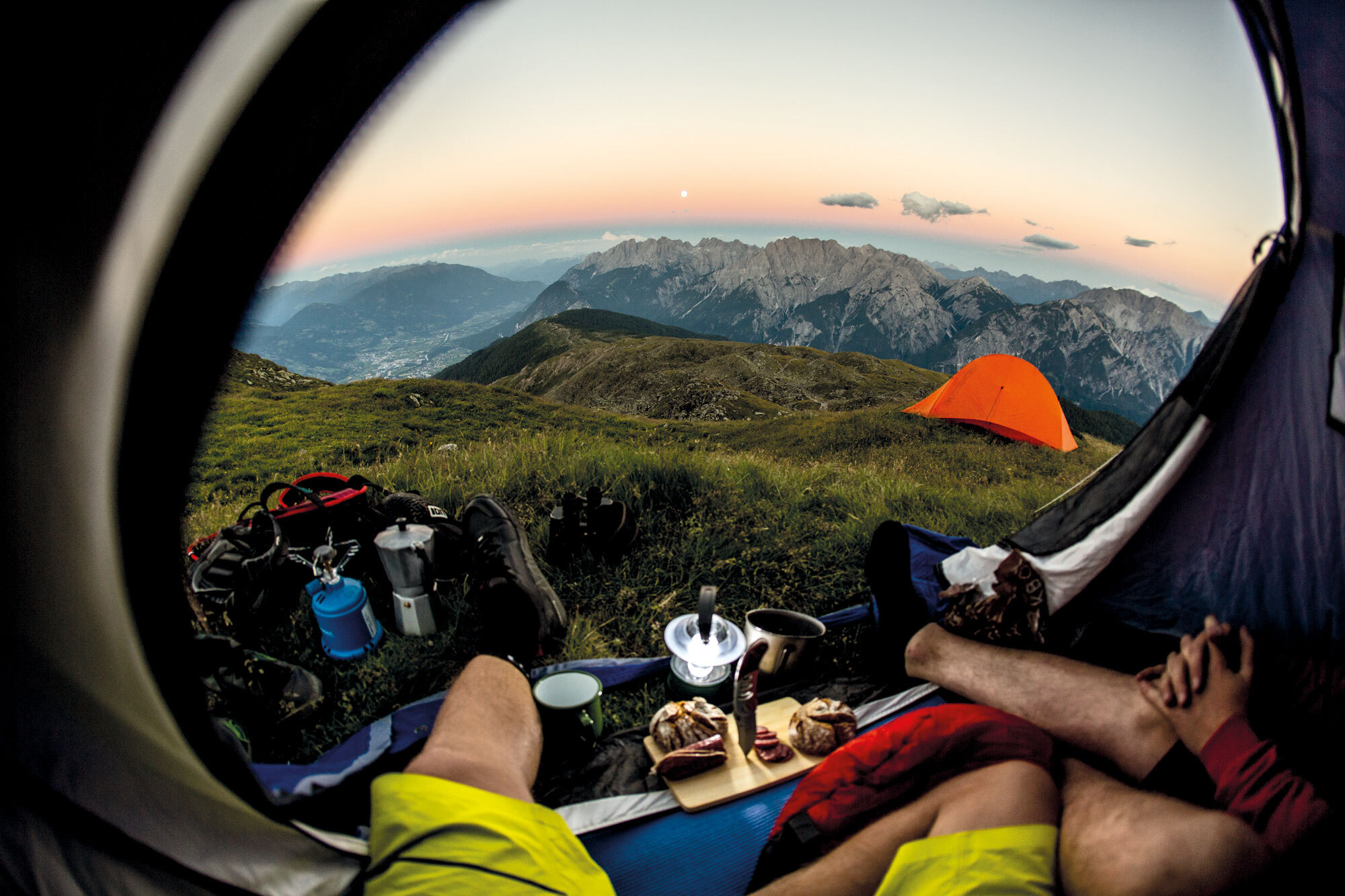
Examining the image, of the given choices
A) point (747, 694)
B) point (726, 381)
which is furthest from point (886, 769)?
point (726, 381)

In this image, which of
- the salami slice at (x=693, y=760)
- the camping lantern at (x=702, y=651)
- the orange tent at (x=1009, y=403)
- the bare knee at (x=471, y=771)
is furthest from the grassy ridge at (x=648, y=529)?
the orange tent at (x=1009, y=403)

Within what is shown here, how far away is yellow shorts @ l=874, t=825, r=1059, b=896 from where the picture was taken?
1.46 metres

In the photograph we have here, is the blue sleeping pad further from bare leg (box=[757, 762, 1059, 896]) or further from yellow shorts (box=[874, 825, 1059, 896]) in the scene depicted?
yellow shorts (box=[874, 825, 1059, 896])

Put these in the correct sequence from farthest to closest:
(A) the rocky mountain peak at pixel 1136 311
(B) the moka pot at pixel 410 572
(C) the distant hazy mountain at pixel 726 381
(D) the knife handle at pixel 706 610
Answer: (A) the rocky mountain peak at pixel 1136 311 < (C) the distant hazy mountain at pixel 726 381 < (B) the moka pot at pixel 410 572 < (D) the knife handle at pixel 706 610

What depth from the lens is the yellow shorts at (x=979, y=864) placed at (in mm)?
1464

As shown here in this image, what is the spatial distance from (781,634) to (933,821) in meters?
1.14

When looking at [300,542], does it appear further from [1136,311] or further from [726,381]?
[1136,311]

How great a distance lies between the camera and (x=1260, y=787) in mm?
1670

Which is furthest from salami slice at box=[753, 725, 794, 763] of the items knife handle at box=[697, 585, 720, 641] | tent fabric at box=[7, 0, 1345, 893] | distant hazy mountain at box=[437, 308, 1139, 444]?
distant hazy mountain at box=[437, 308, 1139, 444]

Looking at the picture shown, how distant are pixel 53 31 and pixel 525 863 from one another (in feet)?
6.49

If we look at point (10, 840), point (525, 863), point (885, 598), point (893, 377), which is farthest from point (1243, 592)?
point (893, 377)

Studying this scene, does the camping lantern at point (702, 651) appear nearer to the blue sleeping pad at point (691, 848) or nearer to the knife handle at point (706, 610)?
the knife handle at point (706, 610)

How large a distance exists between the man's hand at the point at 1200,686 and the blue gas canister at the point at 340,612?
12.6 ft

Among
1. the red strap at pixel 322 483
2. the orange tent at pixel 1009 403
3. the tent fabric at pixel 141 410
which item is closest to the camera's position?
the tent fabric at pixel 141 410
